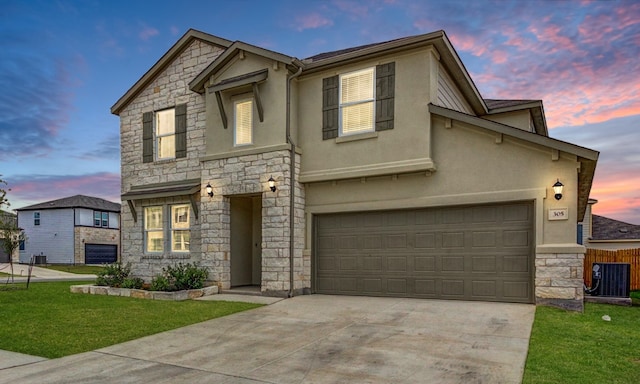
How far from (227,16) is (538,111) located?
12.3 meters

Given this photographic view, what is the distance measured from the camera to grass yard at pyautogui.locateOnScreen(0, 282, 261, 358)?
6.41 m

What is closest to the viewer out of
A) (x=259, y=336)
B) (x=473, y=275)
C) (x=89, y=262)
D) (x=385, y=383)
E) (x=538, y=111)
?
(x=385, y=383)

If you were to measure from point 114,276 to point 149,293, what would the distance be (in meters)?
2.87

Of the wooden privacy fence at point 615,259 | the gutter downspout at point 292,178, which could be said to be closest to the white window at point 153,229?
the gutter downspout at point 292,178

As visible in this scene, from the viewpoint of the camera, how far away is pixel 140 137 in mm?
14539

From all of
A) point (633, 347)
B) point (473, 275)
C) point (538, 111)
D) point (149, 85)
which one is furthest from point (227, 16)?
point (633, 347)

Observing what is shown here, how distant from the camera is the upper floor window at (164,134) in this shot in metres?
13.4

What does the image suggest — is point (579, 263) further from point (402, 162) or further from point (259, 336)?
point (259, 336)

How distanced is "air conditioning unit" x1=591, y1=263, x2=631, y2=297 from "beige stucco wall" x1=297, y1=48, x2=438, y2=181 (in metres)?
5.68

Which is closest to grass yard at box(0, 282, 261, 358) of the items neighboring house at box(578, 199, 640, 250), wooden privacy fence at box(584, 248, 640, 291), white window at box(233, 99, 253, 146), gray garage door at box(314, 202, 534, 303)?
gray garage door at box(314, 202, 534, 303)

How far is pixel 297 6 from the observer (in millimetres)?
14695

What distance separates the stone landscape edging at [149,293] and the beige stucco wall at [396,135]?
170 inches

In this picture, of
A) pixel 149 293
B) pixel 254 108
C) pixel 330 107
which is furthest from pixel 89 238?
pixel 330 107

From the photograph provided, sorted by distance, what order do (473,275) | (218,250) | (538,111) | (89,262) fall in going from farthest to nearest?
(89,262)
(538,111)
(218,250)
(473,275)
